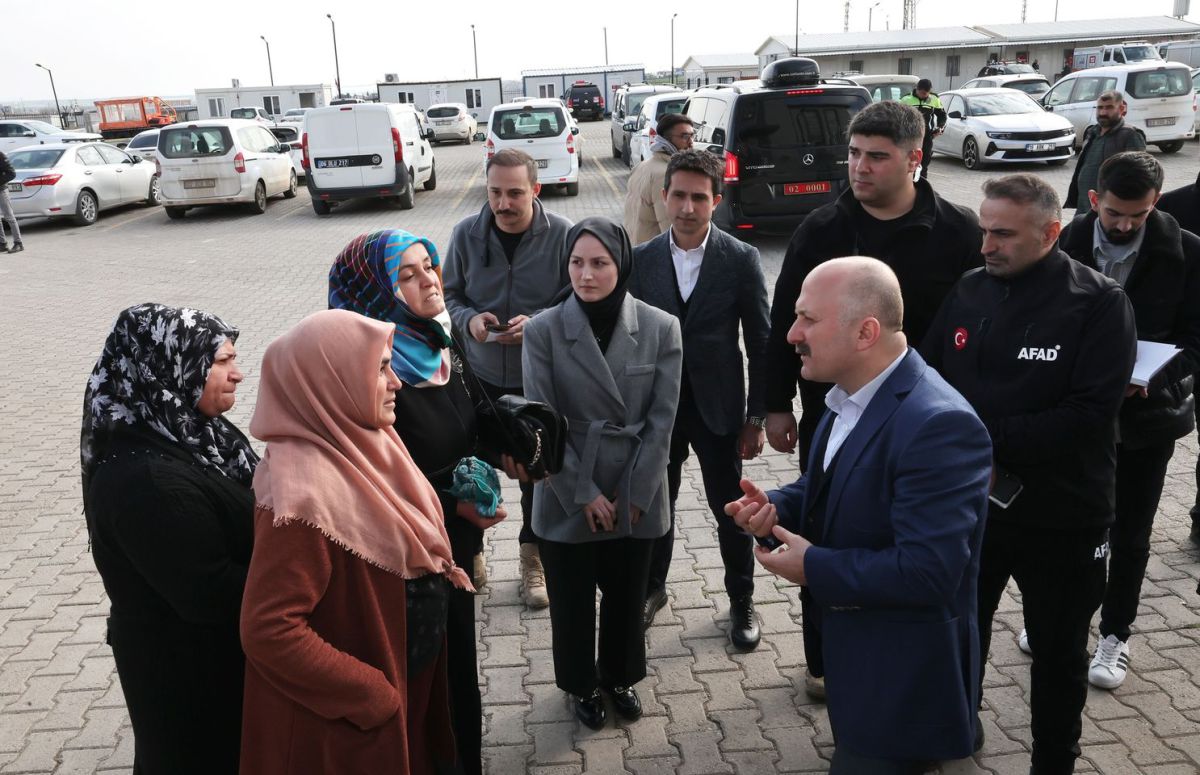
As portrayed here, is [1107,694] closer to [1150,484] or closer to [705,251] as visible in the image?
[1150,484]

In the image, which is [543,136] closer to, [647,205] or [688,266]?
[647,205]

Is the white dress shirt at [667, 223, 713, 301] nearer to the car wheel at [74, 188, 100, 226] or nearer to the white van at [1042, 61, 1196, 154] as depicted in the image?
the car wheel at [74, 188, 100, 226]

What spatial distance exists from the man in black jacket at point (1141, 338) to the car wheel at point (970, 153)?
17334mm

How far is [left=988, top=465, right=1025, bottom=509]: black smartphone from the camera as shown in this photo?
9.09 feet

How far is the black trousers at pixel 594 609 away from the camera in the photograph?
3377 mm

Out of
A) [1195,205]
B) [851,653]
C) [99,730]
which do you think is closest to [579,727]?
[851,653]

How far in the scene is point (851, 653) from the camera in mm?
2203

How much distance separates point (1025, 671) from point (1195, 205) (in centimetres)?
244

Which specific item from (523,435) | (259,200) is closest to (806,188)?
(523,435)

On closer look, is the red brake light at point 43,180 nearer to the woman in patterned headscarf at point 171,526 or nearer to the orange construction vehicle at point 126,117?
the woman in patterned headscarf at point 171,526

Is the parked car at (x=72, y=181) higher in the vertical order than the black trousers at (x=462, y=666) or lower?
higher

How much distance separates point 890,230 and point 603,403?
4.28ft

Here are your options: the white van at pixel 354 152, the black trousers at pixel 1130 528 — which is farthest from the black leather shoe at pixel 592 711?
the white van at pixel 354 152

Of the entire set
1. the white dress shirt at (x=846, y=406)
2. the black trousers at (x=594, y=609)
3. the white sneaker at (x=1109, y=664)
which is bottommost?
the white sneaker at (x=1109, y=664)
